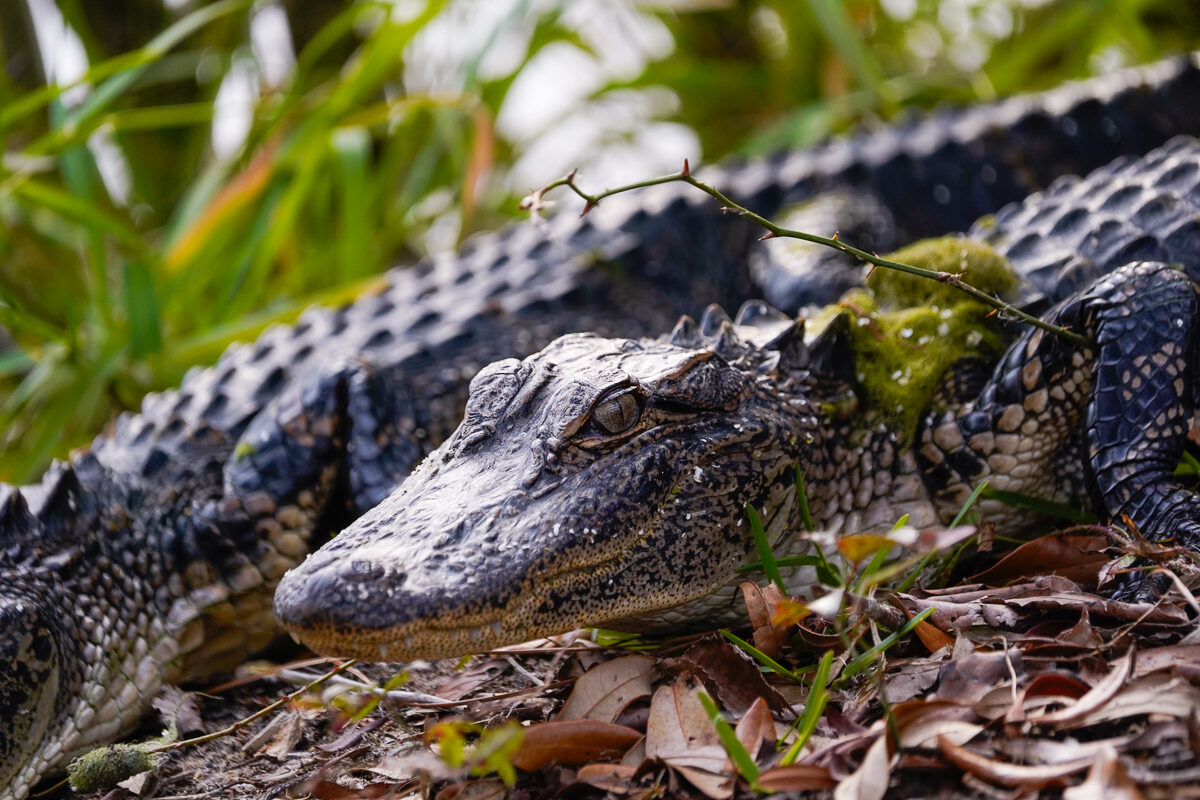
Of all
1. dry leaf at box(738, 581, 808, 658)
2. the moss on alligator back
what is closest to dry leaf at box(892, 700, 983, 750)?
dry leaf at box(738, 581, 808, 658)

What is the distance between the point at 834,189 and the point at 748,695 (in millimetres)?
3059

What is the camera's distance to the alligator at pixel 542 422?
6.52 ft

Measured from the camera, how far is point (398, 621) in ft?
5.63

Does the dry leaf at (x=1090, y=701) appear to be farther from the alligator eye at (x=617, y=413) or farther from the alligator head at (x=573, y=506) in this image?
the alligator eye at (x=617, y=413)

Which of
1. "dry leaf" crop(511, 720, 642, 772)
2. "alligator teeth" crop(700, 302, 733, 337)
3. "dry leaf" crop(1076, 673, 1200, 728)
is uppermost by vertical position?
"alligator teeth" crop(700, 302, 733, 337)

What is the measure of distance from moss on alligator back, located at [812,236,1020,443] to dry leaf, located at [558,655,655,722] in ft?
3.10

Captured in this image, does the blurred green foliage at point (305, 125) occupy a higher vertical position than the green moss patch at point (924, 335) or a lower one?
higher

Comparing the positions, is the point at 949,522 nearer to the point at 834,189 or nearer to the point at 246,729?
the point at 246,729

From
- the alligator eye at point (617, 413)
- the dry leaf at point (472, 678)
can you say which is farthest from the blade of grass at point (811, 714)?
the dry leaf at point (472, 678)

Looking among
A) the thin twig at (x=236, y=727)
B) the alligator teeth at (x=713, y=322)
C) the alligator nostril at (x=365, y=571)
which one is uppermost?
the alligator teeth at (x=713, y=322)

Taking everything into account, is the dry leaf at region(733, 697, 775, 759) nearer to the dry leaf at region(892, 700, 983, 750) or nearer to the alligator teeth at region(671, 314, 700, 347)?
the dry leaf at region(892, 700, 983, 750)

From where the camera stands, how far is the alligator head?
1.76m

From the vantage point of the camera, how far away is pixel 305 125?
489 cm

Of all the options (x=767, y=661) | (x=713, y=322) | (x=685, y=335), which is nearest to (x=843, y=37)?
(x=713, y=322)
